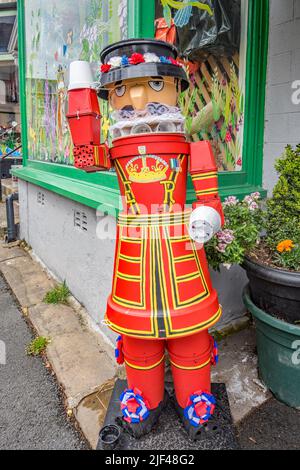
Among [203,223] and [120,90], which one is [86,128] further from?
[203,223]

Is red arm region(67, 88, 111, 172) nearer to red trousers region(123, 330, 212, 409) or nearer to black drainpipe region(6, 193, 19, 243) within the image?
red trousers region(123, 330, 212, 409)

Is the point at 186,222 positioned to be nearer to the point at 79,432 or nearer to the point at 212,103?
the point at 79,432

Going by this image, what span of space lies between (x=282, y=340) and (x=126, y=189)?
111 centimetres

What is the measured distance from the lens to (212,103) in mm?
2461

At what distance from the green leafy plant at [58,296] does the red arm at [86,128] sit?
188 centimetres

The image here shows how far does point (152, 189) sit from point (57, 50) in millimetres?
2570

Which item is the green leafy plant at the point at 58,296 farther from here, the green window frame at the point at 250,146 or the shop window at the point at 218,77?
the shop window at the point at 218,77

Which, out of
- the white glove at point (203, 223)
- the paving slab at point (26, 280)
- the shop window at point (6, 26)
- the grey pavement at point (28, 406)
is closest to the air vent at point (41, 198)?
the paving slab at point (26, 280)

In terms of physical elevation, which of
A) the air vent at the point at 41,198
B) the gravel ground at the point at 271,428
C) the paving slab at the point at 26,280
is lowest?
the gravel ground at the point at 271,428

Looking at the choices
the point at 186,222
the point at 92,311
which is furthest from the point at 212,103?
the point at 92,311

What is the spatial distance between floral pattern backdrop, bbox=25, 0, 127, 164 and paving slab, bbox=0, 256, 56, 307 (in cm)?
123

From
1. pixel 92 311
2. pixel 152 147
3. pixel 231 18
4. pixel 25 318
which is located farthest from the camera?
pixel 25 318

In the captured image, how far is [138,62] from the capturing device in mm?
1339

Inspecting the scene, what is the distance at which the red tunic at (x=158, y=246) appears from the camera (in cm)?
140
